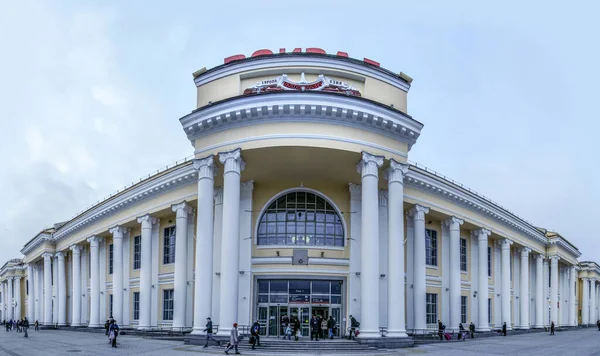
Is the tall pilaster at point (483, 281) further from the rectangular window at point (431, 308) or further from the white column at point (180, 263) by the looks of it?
the white column at point (180, 263)

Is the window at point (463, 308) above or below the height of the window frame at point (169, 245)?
below

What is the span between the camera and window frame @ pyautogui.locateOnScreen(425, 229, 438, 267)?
39.5m

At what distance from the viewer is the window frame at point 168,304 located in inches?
1508

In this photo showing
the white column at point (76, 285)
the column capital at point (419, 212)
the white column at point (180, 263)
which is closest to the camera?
the white column at point (180, 263)

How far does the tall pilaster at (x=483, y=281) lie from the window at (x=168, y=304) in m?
22.7

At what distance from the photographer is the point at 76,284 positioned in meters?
51.8

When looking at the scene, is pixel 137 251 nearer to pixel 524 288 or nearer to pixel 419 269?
pixel 419 269

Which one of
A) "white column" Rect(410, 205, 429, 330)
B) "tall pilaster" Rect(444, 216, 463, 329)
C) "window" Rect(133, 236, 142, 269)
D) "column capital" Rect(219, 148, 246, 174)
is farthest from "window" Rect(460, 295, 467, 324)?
"window" Rect(133, 236, 142, 269)

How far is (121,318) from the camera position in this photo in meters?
42.5

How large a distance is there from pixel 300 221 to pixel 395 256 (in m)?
6.69

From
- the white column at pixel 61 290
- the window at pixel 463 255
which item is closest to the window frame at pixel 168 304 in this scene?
the window at pixel 463 255

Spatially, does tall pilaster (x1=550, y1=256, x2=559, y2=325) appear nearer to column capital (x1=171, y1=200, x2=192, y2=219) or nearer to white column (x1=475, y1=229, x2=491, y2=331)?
white column (x1=475, y1=229, x2=491, y2=331)

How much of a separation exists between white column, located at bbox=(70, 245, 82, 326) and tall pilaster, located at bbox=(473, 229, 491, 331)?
34.8 meters

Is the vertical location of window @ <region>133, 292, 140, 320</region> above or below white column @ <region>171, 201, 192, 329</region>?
below
